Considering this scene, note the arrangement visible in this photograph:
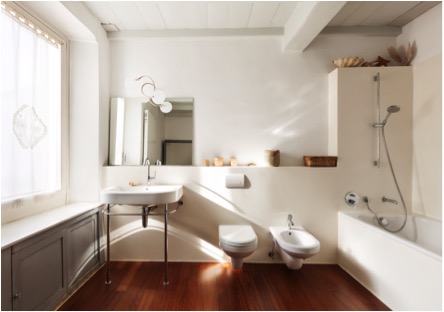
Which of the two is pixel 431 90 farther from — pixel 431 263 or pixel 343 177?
pixel 431 263

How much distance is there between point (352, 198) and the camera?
7.54ft

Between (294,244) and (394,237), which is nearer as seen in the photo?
(394,237)

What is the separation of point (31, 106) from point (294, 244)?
8.29 ft

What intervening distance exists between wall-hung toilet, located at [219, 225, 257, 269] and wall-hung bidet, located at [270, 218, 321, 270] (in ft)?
0.90

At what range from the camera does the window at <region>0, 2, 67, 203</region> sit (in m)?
1.60

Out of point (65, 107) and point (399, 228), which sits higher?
point (65, 107)

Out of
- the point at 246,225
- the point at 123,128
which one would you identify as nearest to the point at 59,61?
the point at 123,128

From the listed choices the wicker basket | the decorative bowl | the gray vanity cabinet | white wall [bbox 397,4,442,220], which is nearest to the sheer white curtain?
the gray vanity cabinet

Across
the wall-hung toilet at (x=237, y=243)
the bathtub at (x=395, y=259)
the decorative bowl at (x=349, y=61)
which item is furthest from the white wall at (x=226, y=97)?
the bathtub at (x=395, y=259)

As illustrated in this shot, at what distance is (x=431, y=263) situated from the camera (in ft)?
4.52

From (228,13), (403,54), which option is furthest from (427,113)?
(228,13)

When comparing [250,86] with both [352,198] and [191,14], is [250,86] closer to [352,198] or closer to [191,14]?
[191,14]

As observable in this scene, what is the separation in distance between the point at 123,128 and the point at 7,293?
1646 mm

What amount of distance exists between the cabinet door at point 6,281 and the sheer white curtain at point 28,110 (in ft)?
1.89
